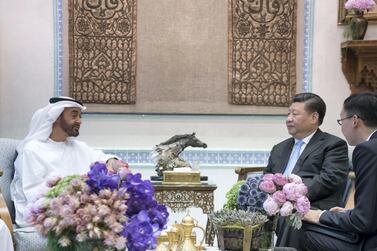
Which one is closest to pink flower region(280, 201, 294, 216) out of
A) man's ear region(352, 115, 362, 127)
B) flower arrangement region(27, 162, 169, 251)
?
man's ear region(352, 115, 362, 127)

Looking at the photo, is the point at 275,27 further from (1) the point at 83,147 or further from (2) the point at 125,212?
(2) the point at 125,212

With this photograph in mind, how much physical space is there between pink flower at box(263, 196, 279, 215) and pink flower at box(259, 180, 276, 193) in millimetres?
43

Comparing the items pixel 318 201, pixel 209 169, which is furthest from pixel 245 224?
pixel 209 169

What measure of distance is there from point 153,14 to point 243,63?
0.98 m

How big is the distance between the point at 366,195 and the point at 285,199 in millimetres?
426

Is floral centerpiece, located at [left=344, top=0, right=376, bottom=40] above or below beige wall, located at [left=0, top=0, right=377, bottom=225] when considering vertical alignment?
above

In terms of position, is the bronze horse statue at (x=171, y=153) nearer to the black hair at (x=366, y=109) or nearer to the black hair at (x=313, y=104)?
the black hair at (x=313, y=104)

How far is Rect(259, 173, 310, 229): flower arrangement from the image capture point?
278 centimetres

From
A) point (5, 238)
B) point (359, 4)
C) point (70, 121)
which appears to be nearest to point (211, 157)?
point (70, 121)

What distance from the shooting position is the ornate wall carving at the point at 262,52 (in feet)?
18.6

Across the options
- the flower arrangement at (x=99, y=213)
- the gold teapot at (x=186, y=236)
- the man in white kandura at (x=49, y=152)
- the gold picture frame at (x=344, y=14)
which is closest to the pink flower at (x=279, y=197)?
the gold teapot at (x=186, y=236)

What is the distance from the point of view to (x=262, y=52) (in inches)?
224

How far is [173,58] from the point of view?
564cm

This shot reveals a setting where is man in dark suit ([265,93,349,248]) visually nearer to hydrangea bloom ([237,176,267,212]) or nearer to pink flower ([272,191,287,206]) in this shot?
hydrangea bloom ([237,176,267,212])
